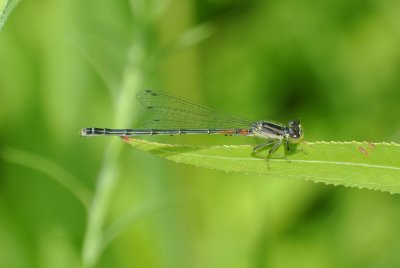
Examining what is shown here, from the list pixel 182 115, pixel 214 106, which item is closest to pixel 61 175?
pixel 182 115

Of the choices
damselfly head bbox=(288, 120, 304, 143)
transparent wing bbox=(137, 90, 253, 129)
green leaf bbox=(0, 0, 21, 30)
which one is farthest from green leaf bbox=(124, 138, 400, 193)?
transparent wing bbox=(137, 90, 253, 129)

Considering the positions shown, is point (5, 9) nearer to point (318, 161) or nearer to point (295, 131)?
point (318, 161)

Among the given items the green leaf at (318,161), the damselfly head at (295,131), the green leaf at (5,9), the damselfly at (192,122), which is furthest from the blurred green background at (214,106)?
the green leaf at (5,9)

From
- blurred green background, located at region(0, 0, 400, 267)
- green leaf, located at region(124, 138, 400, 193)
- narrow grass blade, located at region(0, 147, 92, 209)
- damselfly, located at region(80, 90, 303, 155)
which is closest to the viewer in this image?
green leaf, located at region(124, 138, 400, 193)

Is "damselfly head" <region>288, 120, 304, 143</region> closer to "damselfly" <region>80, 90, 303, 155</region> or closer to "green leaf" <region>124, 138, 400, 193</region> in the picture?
"damselfly" <region>80, 90, 303, 155</region>

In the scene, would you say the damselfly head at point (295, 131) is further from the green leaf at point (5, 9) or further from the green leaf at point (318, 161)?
the green leaf at point (5, 9)
